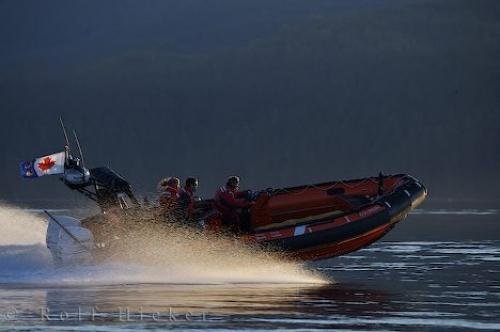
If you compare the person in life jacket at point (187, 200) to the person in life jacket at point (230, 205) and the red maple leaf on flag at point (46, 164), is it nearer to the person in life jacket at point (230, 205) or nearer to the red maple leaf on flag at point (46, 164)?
the person in life jacket at point (230, 205)

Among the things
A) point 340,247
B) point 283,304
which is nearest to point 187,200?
point 340,247

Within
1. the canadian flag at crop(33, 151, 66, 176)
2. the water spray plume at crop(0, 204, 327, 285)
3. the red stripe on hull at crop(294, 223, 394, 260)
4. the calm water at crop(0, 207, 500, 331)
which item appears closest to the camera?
the calm water at crop(0, 207, 500, 331)

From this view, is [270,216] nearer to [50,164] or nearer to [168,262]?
[168,262]

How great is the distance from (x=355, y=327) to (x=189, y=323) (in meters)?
2.18

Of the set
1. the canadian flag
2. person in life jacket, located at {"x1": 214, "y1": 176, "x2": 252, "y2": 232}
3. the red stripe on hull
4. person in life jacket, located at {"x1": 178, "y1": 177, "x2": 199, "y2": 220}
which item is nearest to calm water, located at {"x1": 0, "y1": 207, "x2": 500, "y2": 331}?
the red stripe on hull

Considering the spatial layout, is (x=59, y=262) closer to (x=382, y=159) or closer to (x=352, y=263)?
(x=352, y=263)

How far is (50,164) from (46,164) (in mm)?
78

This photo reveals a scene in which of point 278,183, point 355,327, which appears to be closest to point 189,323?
point 355,327

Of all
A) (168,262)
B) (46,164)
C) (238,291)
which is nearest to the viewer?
(238,291)

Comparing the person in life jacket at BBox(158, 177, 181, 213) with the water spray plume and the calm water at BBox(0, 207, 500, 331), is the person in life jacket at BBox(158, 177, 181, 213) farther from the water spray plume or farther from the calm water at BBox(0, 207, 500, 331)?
the calm water at BBox(0, 207, 500, 331)

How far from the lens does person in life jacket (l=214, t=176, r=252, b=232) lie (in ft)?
94.5

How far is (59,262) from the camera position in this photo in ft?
91.3

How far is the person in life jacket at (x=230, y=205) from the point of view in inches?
1134

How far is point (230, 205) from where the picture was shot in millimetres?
28797
